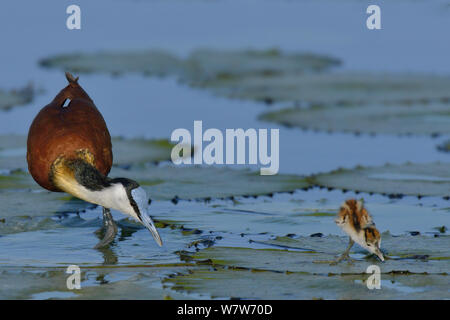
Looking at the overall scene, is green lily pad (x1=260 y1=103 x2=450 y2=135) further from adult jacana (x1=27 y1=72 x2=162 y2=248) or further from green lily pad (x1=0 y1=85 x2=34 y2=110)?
adult jacana (x1=27 y1=72 x2=162 y2=248)

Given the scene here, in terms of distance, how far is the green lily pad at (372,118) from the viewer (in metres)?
15.8

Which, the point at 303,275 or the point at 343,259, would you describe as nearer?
the point at 303,275

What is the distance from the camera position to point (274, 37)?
2594cm

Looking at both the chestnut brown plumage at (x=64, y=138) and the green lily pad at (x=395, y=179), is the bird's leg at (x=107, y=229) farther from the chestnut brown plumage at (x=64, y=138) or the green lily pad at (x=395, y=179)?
the green lily pad at (x=395, y=179)

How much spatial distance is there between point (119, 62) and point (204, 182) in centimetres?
1085

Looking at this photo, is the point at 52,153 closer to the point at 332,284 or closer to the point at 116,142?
the point at 332,284

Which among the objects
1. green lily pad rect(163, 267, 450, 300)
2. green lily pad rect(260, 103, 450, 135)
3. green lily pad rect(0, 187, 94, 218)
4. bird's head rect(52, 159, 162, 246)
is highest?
green lily pad rect(260, 103, 450, 135)

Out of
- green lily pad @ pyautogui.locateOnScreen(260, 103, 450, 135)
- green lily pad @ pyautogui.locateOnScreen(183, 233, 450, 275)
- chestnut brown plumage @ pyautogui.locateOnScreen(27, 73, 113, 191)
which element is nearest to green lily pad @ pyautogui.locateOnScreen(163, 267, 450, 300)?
green lily pad @ pyautogui.locateOnScreen(183, 233, 450, 275)

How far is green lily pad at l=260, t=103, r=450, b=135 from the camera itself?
15.8 m

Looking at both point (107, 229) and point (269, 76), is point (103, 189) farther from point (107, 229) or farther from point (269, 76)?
point (269, 76)

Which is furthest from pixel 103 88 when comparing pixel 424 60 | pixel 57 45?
pixel 424 60

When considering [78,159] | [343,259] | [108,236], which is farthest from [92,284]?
[343,259]

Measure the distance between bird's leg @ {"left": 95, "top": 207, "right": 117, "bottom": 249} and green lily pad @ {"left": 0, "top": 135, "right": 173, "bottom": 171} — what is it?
325cm

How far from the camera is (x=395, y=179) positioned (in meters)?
12.3
